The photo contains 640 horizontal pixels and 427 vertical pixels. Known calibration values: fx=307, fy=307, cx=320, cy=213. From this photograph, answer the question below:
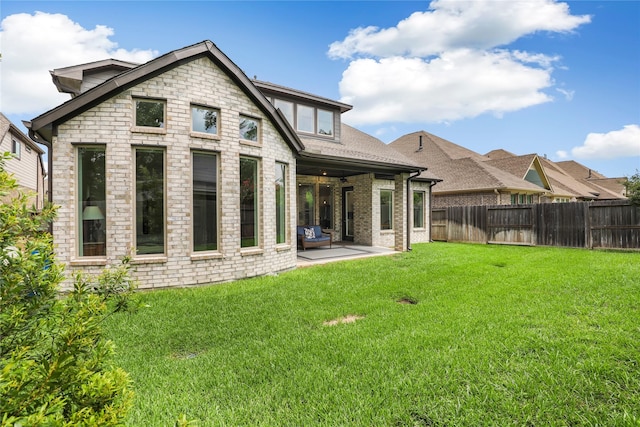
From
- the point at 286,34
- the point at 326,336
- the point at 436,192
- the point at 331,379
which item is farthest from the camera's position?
the point at 436,192

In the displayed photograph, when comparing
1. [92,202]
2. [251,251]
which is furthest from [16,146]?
[251,251]

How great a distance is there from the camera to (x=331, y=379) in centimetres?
317

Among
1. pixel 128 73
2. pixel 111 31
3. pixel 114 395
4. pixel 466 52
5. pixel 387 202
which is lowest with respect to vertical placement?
pixel 114 395

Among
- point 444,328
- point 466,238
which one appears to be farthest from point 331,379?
point 466,238

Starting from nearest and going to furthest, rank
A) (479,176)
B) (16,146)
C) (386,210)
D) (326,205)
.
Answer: (386,210) < (326,205) < (16,146) < (479,176)

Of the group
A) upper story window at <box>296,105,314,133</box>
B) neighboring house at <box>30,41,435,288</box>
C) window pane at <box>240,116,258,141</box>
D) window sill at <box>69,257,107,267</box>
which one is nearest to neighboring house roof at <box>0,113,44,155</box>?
neighboring house at <box>30,41,435,288</box>

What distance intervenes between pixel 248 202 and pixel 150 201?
222cm

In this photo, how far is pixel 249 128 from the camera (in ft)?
26.5

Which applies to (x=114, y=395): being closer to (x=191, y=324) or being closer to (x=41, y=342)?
(x=41, y=342)

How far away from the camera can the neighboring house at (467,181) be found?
18484mm

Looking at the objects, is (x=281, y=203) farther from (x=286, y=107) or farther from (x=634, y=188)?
(x=634, y=188)

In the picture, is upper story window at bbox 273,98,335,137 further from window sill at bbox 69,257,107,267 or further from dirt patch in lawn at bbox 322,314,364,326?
dirt patch in lawn at bbox 322,314,364,326

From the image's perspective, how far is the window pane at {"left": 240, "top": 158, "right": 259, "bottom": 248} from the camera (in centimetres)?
780

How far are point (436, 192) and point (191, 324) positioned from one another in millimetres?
18512
